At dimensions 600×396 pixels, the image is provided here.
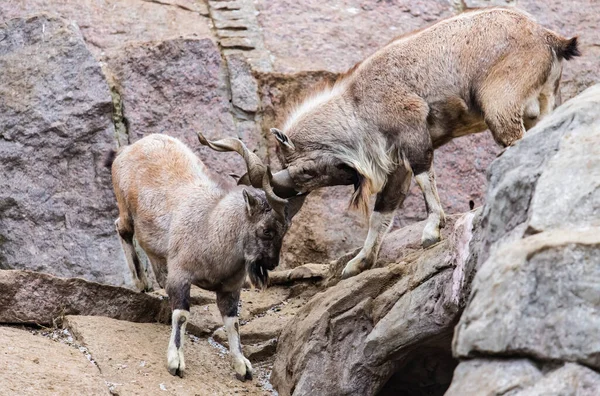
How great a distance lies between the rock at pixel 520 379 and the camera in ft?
10.0

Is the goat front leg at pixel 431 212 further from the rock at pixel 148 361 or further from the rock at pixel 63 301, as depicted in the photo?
the rock at pixel 63 301

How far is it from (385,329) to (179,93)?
3.55m

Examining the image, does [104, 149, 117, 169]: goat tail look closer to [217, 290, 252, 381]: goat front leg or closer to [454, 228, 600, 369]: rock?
[217, 290, 252, 381]: goat front leg

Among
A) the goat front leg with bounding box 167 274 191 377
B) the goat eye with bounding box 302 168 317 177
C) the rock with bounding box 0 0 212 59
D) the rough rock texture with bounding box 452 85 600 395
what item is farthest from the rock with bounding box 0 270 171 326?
the rough rock texture with bounding box 452 85 600 395

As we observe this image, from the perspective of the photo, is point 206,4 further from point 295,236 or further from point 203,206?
point 203,206

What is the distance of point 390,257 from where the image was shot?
6.21 m

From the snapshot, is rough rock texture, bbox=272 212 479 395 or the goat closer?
rough rock texture, bbox=272 212 479 395

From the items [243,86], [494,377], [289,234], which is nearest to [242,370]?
[289,234]

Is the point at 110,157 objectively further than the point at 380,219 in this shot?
Yes

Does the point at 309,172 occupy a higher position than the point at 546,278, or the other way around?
the point at 546,278

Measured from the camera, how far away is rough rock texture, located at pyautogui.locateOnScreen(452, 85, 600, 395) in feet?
10.3

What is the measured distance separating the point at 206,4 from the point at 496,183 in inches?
207

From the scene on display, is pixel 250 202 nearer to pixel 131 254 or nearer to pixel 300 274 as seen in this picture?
pixel 300 274

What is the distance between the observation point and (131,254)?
6781mm
